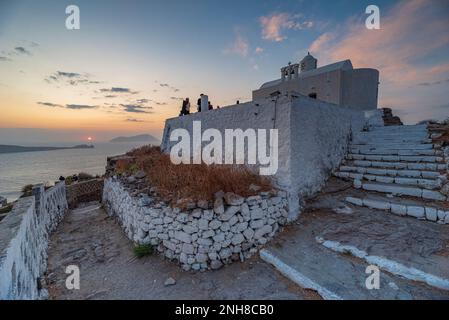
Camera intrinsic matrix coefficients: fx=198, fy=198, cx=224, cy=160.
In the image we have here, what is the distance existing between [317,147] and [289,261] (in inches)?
149

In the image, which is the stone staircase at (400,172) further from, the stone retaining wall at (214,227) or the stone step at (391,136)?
the stone retaining wall at (214,227)

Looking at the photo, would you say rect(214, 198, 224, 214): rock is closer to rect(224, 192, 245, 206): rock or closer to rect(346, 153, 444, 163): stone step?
rect(224, 192, 245, 206): rock

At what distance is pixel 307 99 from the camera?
5.97 meters

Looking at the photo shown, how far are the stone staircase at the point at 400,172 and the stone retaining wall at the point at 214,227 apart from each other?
9.13ft

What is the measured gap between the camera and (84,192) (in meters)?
12.0

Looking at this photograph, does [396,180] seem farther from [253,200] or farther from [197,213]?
[197,213]

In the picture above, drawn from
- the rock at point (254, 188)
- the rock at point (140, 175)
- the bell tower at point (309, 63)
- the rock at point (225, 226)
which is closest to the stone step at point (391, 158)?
the rock at point (254, 188)

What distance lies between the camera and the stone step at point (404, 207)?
180 inches

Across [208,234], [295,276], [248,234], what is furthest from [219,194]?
[295,276]

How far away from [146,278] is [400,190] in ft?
23.1

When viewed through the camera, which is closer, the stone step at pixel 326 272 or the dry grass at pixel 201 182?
the stone step at pixel 326 272
